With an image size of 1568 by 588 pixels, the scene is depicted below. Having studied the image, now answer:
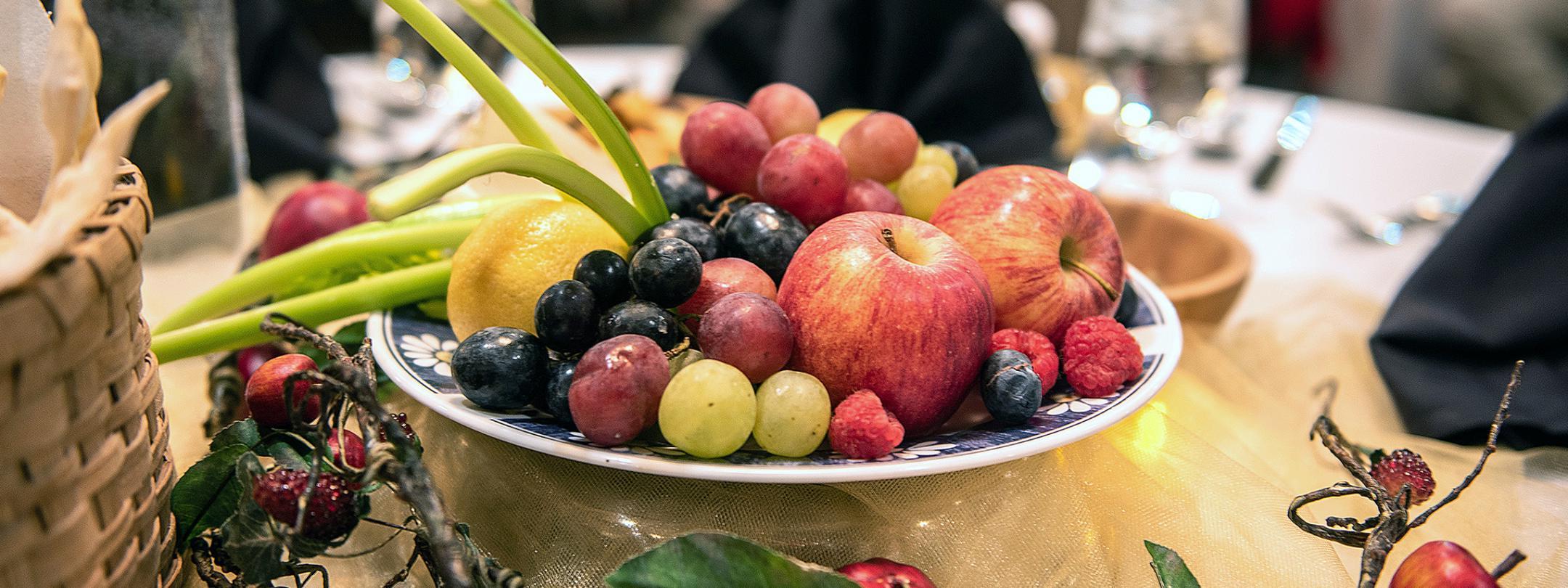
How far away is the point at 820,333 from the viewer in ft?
1.61

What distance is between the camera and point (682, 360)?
489 millimetres

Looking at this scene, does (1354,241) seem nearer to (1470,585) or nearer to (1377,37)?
(1470,585)

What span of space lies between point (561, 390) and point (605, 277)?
0.22 ft

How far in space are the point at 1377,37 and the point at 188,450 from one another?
2769 mm

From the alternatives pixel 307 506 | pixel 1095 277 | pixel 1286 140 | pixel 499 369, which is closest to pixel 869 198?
pixel 1095 277

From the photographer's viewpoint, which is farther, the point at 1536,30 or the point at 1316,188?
the point at 1536,30

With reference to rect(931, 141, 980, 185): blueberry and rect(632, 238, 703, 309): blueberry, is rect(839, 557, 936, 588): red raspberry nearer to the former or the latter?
rect(632, 238, 703, 309): blueberry

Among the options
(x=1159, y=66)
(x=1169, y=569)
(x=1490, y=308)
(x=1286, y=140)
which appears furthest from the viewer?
(x=1286, y=140)

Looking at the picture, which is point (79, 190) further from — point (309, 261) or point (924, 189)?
point (924, 189)

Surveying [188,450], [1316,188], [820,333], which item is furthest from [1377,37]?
[188,450]

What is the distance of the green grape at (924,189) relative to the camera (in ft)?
2.06

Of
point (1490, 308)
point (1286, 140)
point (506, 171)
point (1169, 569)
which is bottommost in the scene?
point (1286, 140)

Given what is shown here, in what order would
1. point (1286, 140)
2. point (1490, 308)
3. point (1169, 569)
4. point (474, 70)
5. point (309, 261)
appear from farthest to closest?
point (1286, 140)
point (1490, 308)
point (309, 261)
point (474, 70)
point (1169, 569)

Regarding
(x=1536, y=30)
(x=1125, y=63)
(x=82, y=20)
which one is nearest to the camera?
(x=82, y=20)
